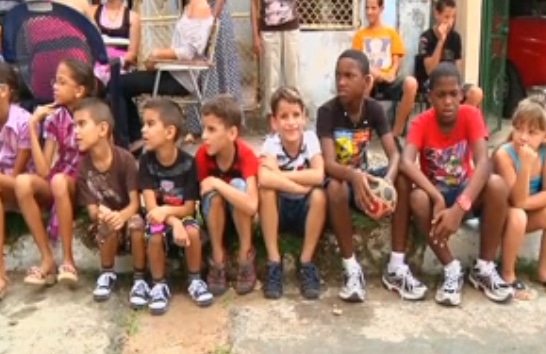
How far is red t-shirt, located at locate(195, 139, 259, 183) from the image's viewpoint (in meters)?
4.00

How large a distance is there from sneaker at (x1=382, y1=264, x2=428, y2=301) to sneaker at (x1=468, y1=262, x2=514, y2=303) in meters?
0.29

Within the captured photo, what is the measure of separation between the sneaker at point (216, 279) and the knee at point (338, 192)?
0.69 meters

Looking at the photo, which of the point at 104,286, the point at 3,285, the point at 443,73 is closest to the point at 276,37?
the point at 443,73

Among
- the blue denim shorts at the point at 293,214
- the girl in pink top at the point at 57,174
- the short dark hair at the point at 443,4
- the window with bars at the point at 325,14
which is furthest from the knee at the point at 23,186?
the short dark hair at the point at 443,4

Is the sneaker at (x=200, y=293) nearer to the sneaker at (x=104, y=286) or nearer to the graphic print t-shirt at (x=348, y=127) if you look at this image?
the sneaker at (x=104, y=286)

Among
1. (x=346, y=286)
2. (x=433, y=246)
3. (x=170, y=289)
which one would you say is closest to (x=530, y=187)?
(x=433, y=246)

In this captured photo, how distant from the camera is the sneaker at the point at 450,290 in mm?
3932

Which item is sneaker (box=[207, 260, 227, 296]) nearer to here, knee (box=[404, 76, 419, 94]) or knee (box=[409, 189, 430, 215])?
knee (box=[409, 189, 430, 215])

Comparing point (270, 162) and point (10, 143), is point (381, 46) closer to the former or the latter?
point (270, 162)

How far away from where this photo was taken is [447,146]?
4141 millimetres

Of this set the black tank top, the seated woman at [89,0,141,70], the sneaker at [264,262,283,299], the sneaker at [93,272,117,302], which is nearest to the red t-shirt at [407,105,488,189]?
the sneaker at [264,262,283,299]

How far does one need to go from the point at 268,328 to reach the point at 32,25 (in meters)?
2.27

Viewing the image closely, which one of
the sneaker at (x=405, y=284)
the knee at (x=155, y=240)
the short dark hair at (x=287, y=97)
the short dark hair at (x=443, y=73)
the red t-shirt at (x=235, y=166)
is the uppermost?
the short dark hair at (x=443, y=73)

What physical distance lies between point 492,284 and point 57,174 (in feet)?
7.75
